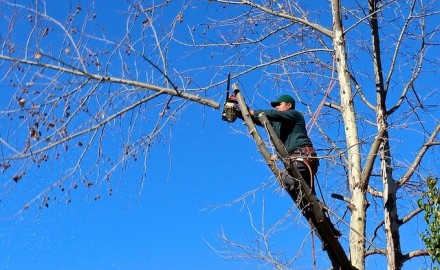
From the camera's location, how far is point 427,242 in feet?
25.0

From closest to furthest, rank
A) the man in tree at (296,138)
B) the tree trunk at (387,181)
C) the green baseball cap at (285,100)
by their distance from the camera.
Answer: the man in tree at (296,138) → the green baseball cap at (285,100) → the tree trunk at (387,181)

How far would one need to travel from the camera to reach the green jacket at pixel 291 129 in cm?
662

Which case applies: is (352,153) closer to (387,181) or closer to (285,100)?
(285,100)

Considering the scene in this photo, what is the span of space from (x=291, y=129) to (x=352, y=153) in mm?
951

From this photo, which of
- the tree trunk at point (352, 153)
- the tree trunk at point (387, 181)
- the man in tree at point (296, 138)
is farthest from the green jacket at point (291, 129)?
the tree trunk at point (387, 181)

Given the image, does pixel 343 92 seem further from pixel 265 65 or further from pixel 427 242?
pixel 427 242

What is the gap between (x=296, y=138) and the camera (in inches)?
262

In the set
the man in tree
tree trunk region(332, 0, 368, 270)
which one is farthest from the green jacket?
tree trunk region(332, 0, 368, 270)

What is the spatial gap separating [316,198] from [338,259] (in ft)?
2.35

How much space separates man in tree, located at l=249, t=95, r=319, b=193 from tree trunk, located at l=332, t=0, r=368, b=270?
0.46 meters

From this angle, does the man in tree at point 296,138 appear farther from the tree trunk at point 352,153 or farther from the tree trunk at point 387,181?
the tree trunk at point 387,181

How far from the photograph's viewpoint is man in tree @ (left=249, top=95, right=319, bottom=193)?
6.54m

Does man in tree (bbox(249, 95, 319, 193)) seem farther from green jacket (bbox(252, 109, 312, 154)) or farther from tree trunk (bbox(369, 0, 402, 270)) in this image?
tree trunk (bbox(369, 0, 402, 270))

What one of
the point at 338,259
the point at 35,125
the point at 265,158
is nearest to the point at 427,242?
the point at 338,259
